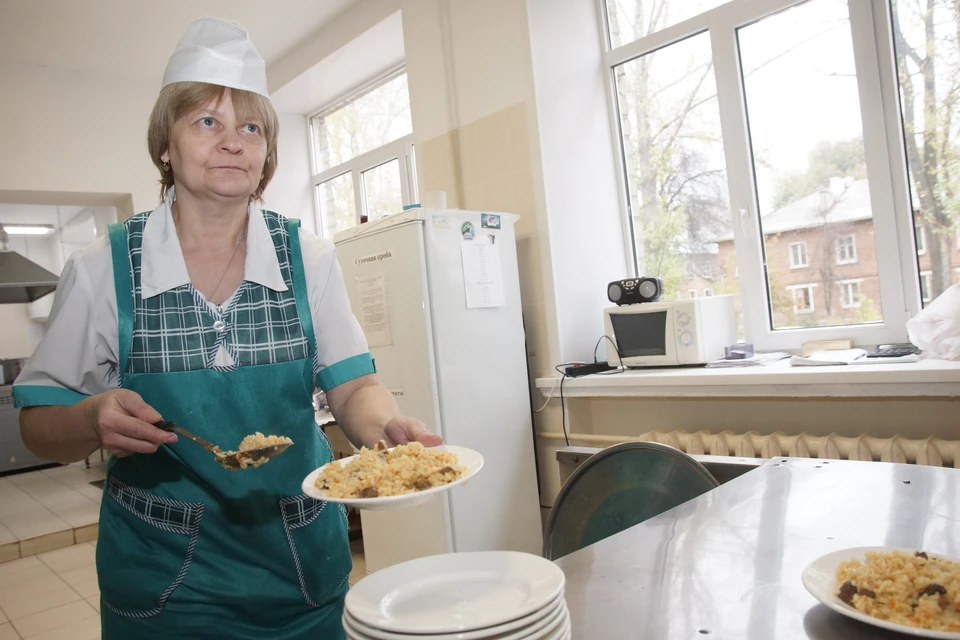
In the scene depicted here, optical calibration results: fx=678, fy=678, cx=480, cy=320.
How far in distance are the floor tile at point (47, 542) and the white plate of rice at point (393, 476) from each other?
4579 millimetres

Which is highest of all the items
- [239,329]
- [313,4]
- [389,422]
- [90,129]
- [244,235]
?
[313,4]

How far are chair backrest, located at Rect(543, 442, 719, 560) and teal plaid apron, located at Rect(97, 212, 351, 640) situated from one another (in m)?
0.49

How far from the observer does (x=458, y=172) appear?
12.0 feet

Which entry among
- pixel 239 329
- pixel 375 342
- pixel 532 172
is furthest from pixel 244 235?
pixel 532 172

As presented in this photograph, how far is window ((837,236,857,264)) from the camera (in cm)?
282

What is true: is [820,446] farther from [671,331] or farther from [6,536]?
[6,536]

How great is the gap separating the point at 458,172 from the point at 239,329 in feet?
8.53

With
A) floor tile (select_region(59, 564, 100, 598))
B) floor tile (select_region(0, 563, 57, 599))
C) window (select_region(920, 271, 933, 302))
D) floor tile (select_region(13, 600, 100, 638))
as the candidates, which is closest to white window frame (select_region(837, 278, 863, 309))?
window (select_region(920, 271, 933, 302))

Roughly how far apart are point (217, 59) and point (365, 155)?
12.9 ft

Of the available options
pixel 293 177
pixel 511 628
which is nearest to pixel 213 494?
pixel 511 628

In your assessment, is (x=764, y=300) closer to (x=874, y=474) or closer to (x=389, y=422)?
(x=874, y=474)

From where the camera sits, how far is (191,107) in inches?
45.9

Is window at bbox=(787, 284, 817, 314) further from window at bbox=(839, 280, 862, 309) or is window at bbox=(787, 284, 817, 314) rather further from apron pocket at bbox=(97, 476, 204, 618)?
apron pocket at bbox=(97, 476, 204, 618)

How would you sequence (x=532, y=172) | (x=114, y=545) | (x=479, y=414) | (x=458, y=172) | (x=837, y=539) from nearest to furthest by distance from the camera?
1. (x=837, y=539)
2. (x=114, y=545)
3. (x=479, y=414)
4. (x=532, y=172)
5. (x=458, y=172)
